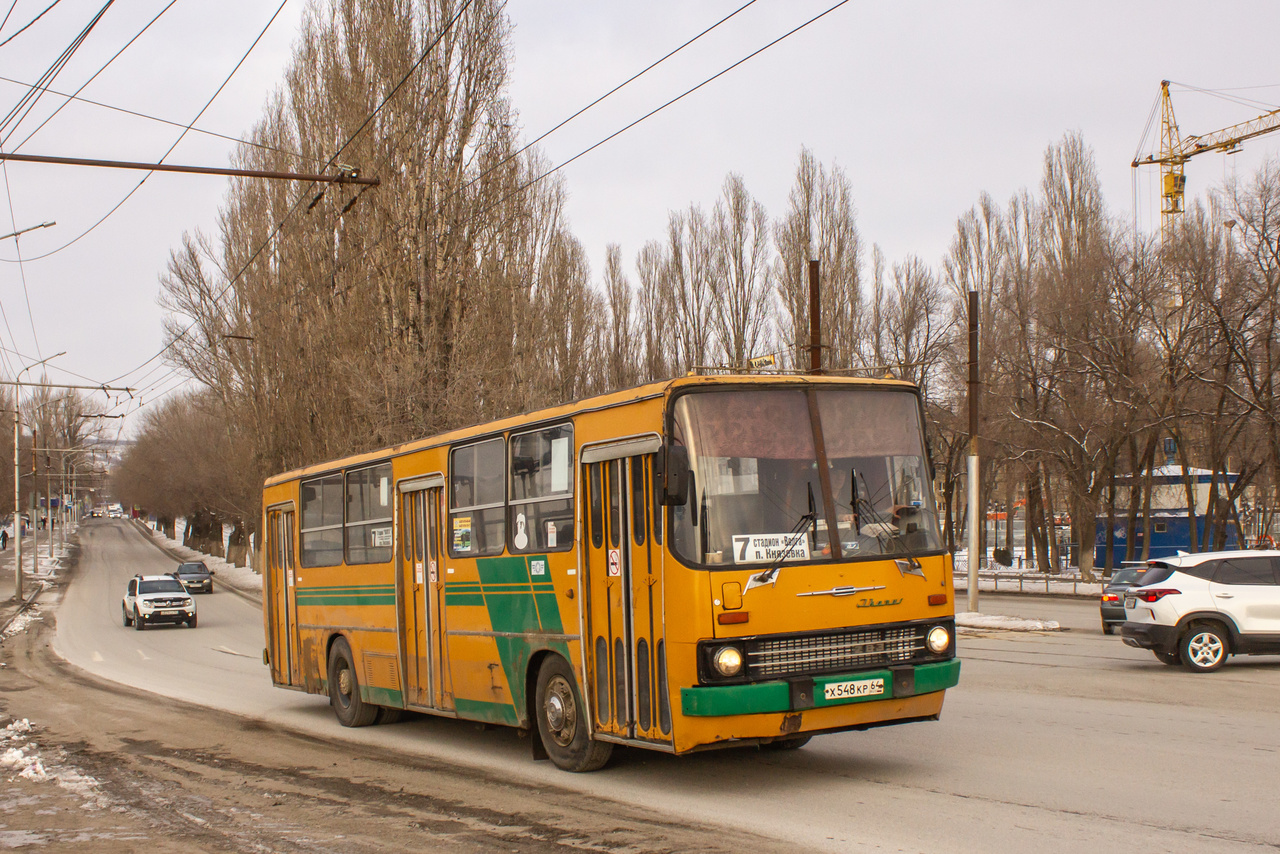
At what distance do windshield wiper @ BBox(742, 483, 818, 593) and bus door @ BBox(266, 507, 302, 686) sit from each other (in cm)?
864

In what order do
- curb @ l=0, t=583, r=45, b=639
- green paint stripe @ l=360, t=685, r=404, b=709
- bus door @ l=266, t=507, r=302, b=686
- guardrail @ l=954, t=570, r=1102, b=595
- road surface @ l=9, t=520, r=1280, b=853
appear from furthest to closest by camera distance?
guardrail @ l=954, t=570, r=1102, b=595 → curb @ l=0, t=583, r=45, b=639 → bus door @ l=266, t=507, r=302, b=686 → green paint stripe @ l=360, t=685, r=404, b=709 → road surface @ l=9, t=520, r=1280, b=853

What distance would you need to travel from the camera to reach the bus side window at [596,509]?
8500 mm

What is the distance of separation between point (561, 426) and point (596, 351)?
38.3m

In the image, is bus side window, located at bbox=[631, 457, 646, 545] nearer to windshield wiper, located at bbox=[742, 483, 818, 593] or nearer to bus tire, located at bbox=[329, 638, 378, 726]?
windshield wiper, located at bbox=[742, 483, 818, 593]


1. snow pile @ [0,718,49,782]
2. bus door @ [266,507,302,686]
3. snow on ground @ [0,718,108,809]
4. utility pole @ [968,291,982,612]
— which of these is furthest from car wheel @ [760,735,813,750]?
utility pole @ [968,291,982,612]

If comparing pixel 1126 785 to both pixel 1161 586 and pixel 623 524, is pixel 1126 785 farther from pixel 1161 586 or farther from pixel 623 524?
pixel 1161 586

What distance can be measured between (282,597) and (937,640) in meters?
9.58

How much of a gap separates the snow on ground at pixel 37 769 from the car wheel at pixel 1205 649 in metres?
12.9

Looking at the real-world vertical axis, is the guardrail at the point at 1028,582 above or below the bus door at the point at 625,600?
below

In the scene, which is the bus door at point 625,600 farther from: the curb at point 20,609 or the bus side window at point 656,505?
the curb at point 20,609

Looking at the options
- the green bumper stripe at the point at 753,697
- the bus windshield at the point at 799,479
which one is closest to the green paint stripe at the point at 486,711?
the green bumper stripe at the point at 753,697

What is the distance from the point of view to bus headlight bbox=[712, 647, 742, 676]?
295 inches

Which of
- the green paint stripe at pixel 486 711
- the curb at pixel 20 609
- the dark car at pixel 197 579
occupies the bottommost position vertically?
the curb at pixel 20 609

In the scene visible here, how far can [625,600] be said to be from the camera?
8.16 m
